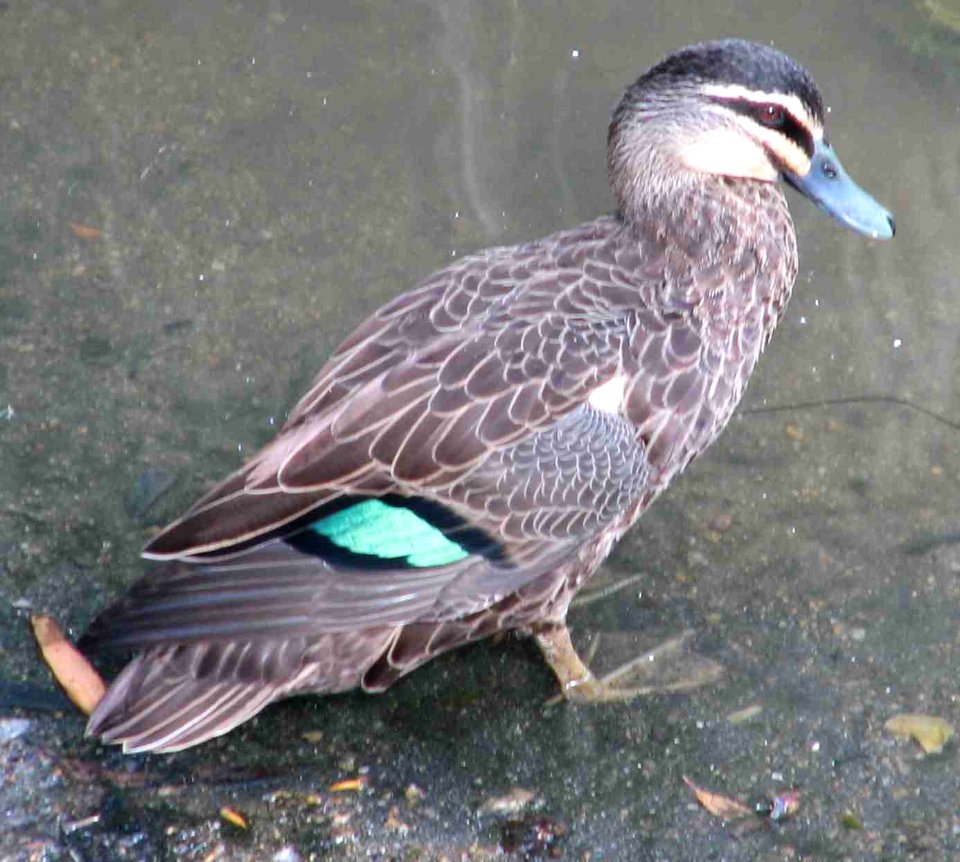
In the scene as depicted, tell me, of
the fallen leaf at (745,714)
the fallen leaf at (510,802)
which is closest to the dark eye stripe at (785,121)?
the fallen leaf at (745,714)

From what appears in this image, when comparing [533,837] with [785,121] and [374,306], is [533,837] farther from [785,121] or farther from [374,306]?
[374,306]

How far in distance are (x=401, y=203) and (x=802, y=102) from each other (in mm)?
1753

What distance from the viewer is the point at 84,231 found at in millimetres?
4516

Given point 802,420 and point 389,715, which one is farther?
point 802,420

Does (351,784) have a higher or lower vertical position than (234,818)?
lower

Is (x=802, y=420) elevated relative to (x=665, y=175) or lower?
lower

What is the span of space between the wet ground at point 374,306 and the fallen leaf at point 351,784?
0.01 meters

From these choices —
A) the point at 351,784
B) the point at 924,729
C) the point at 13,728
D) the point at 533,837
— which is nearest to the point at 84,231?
the point at 13,728

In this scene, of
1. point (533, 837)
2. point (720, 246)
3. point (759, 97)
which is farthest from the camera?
point (720, 246)

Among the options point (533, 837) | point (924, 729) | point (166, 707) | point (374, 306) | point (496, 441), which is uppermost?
point (496, 441)

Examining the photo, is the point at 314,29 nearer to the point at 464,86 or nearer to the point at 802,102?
the point at 464,86

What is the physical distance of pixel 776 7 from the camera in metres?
5.62

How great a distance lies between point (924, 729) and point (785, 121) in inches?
57.6

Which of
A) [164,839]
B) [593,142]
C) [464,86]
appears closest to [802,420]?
[593,142]
